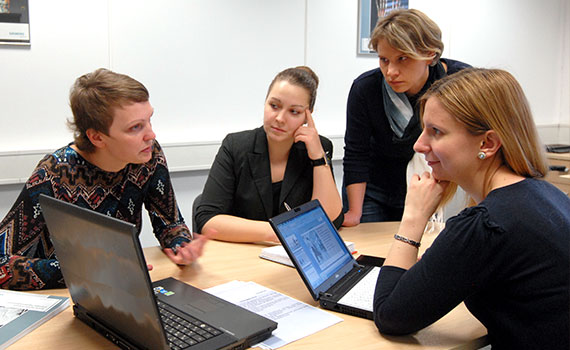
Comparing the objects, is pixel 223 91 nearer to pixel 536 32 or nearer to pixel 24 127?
pixel 24 127

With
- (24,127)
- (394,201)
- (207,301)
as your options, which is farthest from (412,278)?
(24,127)

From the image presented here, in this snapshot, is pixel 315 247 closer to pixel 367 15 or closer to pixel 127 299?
pixel 127 299

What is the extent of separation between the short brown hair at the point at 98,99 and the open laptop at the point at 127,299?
0.46 m

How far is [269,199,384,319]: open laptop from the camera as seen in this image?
1.36 meters

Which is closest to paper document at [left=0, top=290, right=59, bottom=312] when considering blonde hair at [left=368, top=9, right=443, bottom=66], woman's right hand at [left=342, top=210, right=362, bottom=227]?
woman's right hand at [left=342, top=210, right=362, bottom=227]

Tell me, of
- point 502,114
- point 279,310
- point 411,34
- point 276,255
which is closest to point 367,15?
point 411,34

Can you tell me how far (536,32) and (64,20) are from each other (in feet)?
13.3

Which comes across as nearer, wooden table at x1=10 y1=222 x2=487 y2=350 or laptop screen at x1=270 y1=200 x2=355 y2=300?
wooden table at x1=10 y1=222 x2=487 y2=350

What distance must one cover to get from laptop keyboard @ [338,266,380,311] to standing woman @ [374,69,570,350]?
0.10 meters

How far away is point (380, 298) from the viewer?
4.03 feet

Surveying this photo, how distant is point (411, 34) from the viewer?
6.77ft

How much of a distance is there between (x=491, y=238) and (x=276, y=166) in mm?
1137

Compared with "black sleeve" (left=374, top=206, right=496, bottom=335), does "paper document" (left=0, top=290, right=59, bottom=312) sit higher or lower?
lower

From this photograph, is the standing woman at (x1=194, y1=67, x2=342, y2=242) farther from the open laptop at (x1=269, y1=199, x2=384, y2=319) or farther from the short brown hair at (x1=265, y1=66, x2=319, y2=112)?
the open laptop at (x1=269, y1=199, x2=384, y2=319)
